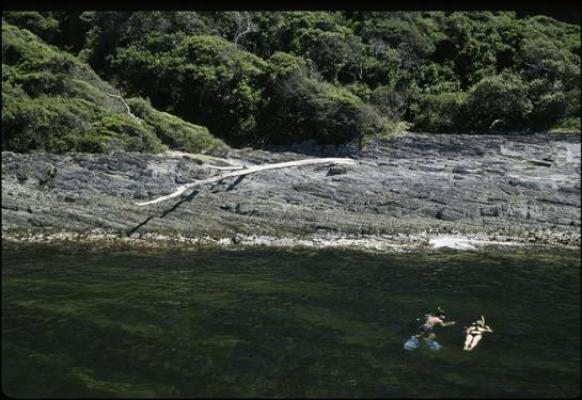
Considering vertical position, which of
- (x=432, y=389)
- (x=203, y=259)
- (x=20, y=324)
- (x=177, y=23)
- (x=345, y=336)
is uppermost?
(x=177, y=23)

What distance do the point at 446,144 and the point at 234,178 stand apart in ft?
42.8

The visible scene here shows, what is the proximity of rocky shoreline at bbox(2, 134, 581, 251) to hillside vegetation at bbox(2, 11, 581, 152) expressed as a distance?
4746mm

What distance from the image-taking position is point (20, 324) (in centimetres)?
552

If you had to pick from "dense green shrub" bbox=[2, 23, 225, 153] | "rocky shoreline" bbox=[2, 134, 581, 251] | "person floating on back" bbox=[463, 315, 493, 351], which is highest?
"dense green shrub" bbox=[2, 23, 225, 153]

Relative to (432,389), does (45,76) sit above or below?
above

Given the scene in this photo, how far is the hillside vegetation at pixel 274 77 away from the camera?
32500 mm

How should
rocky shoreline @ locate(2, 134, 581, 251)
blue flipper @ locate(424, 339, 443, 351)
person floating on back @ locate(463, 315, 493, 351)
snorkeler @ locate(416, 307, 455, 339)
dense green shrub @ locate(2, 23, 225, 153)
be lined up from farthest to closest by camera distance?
dense green shrub @ locate(2, 23, 225, 153) < rocky shoreline @ locate(2, 134, 581, 251) < snorkeler @ locate(416, 307, 455, 339) < person floating on back @ locate(463, 315, 493, 351) < blue flipper @ locate(424, 339, 443, 351)

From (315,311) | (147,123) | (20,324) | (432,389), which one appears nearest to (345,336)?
(315,311)

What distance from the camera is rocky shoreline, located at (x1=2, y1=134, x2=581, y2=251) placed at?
69.4ft

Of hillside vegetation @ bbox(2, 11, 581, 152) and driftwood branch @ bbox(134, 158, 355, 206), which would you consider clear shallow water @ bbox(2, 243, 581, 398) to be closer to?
driftwood branch @ bbox(134, 158, 355, 206)

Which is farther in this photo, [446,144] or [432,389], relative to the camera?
[446,144]

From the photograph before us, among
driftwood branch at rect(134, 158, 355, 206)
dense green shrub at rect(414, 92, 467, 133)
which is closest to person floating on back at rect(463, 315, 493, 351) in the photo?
driftwood branch at rect(134, 158, 355, 206)

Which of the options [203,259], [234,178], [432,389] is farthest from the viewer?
[234,178]

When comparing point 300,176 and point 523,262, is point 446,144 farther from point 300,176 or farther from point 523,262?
point 523,262
